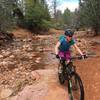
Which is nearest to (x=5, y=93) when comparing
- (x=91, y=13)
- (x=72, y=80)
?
(x=72, y=80)

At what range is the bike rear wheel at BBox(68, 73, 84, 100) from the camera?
731 centimetres

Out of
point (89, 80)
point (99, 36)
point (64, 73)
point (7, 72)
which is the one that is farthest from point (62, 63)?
point (99, 36)

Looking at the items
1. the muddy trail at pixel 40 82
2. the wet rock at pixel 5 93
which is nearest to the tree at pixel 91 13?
the muddy trail at pixel 40 82

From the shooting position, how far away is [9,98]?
28.8 ft

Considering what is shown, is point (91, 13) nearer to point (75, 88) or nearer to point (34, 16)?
point (34, 16)

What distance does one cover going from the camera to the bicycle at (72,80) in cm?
737

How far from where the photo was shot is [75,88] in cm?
794

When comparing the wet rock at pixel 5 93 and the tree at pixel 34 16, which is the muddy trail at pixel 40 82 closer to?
the wet rock at pixel 5 93

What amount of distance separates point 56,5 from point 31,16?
27.7 m

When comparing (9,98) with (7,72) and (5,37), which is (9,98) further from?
(5,37)

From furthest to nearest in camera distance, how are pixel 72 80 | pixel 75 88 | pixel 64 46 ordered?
1. pixel 64 46
2. pixel 75 88
3. pixel 72 80

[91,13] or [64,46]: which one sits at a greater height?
[91,13]

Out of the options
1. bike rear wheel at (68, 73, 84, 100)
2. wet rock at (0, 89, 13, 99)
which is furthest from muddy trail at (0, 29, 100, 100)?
bike rear wheel at (68, 73, 84, 100)

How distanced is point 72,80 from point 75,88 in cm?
37
